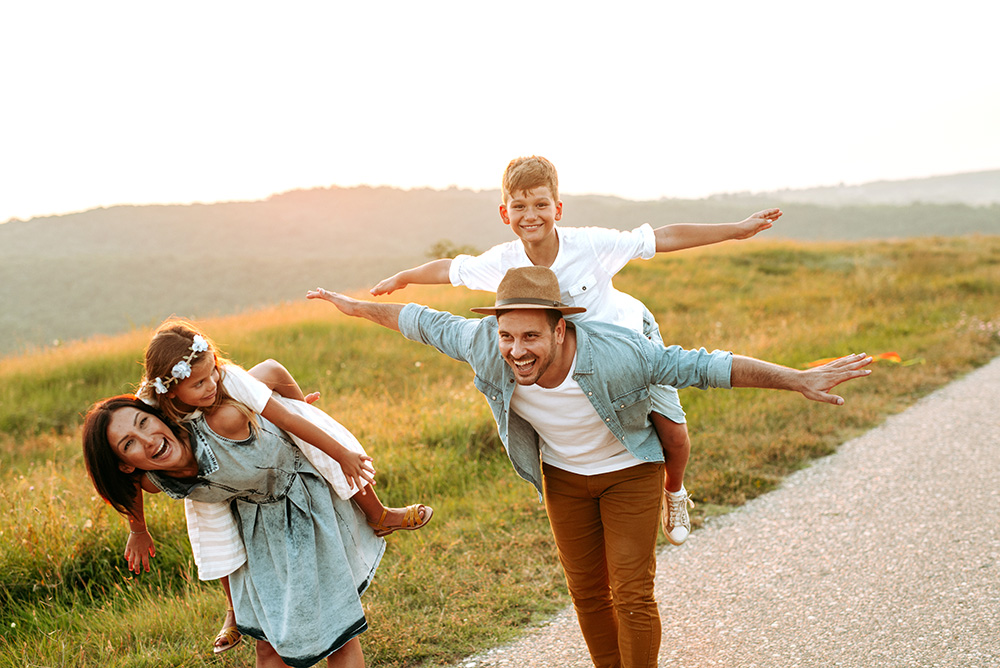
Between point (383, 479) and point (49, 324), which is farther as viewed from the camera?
point (49, 324)

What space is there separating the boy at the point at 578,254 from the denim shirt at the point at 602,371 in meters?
0.39

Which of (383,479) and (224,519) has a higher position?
(224,519)

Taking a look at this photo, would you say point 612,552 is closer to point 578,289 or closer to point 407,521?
point 407,521

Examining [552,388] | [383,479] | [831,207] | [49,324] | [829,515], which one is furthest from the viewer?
[831,207]

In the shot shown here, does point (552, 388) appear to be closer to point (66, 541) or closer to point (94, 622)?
point (94, 622)

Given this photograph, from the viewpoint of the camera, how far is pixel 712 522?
5.53 metres

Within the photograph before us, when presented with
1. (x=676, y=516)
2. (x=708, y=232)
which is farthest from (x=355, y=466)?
(x=708, y=232)

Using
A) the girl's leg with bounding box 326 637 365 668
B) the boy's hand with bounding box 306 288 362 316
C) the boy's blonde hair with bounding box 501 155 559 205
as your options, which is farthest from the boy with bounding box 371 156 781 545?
the girl's leg with bounding box 326 637 365 668

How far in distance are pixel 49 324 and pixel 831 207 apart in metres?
91.7

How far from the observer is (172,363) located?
2.80 metres

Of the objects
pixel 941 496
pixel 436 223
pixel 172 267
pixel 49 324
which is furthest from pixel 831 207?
pixel 941 496

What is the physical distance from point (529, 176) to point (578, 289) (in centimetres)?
60

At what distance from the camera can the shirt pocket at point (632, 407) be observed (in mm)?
2922

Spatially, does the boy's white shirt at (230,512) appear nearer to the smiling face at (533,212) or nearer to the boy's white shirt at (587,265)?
the boy's white shirt at (587,265)
